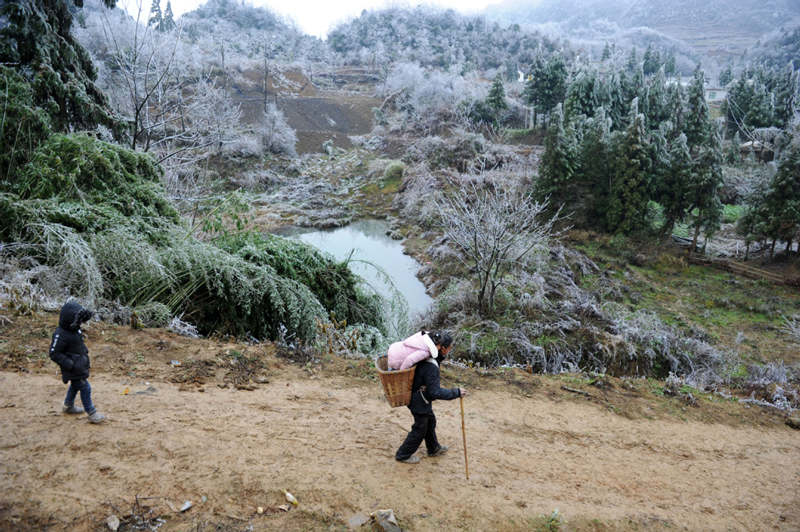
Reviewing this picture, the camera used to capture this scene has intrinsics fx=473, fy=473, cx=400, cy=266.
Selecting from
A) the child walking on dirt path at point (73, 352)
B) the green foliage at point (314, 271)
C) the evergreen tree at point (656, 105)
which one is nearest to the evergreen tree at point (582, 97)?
the evergreen tree at point (656, 105)

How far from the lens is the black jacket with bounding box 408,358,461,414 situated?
4.41 m

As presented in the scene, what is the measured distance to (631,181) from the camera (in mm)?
21266

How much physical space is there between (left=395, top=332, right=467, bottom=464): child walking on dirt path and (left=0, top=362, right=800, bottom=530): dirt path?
187mm

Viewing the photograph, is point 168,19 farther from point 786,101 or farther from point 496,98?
point 786,101

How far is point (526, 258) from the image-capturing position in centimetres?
1606

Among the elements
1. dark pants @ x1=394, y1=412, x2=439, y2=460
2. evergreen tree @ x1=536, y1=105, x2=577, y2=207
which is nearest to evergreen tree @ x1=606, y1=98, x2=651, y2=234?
evergreen tree @ x1=536, y1=105, x2=577, y2=207

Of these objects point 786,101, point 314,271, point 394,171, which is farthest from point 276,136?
point 786,101

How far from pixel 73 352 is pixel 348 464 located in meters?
2.83

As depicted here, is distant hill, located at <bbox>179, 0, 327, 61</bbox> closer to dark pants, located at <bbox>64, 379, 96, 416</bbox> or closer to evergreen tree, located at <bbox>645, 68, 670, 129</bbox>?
evergreen tree, located at <bbox>645, 68, 670, 129</bbox>

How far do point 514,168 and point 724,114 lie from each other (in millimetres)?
25626

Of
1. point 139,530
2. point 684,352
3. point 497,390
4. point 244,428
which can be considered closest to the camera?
point 139,530

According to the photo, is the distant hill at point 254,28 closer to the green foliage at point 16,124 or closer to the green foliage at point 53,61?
the green foliage at point 53,61

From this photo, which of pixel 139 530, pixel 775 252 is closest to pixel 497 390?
pixel 139 530

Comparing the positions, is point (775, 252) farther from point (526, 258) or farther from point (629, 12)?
point (629, 12)
